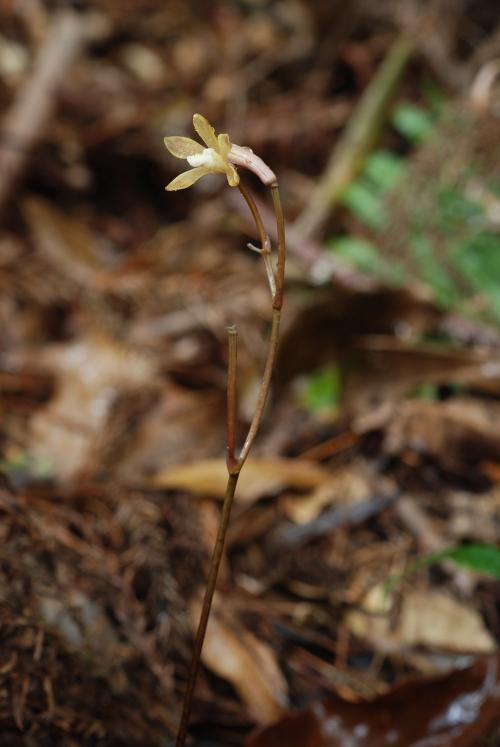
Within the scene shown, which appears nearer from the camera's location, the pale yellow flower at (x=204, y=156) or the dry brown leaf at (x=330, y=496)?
the pale yellow flower at (x=204, y=156)

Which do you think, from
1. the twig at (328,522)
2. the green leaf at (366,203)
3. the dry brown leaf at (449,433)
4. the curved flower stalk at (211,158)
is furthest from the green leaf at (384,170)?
the curved flower stalk at (211,158)

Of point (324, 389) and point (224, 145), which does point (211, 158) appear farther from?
point (324, 389)

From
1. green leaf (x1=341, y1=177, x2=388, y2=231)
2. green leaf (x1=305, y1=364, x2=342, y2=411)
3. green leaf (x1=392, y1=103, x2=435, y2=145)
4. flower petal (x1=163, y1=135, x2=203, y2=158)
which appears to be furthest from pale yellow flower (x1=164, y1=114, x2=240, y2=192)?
green leaf (x1=392, y1=103, x2=435, y2=145)

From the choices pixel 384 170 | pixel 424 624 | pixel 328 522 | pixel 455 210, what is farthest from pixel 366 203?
pixel 424 624

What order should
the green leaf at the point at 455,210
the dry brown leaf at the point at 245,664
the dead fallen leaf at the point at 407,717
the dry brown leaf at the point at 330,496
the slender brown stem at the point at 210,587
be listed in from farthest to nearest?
the green leaf at the point at 455,210 → the dry brown leaf at the point at 330,496 → the dry brown leaf at the point at 245,664 → the dead fallen leaf at the point at 407,717 → the slender brown stem at the point at 210,587

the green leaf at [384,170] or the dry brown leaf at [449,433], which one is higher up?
the green leaf at [384,170]

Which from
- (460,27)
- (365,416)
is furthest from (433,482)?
(460,27)

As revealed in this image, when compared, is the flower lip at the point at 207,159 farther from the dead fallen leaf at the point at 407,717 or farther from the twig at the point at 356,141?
the twig at the point at 356,141
